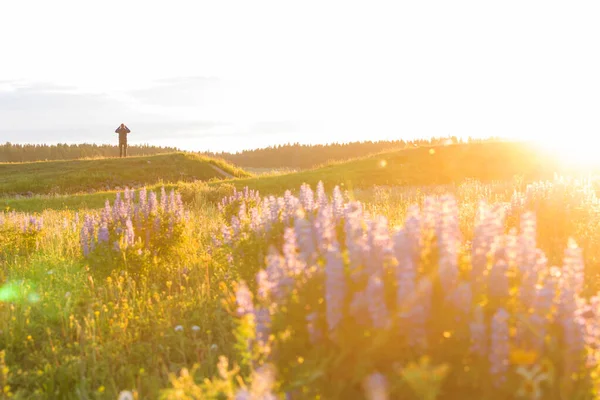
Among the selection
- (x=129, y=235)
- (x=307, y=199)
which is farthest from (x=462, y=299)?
(x=129, y=235)

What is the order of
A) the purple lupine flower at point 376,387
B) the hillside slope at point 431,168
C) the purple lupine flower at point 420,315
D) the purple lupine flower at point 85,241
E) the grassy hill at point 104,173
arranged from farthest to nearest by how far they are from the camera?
the grassy hill at point 104,173, the hillside slope at point 431,168, the purple lupine flower at point 85,241, the purple lupine flower at point 420,315, the purple lupine flower at point 376,387

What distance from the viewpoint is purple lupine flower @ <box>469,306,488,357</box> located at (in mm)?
2346

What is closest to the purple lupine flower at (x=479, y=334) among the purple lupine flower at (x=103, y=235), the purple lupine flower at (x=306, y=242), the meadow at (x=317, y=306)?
the meadow at (x=317, y=306)

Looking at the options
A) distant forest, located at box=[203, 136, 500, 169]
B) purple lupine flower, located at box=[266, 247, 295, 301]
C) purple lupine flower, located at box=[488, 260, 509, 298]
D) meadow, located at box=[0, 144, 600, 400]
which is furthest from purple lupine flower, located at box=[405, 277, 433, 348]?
distant forest, located at box=[203, 136, 500, 169]

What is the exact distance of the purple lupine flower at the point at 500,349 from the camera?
229cm

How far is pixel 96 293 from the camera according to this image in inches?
243

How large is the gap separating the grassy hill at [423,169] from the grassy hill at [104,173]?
1.12 meters

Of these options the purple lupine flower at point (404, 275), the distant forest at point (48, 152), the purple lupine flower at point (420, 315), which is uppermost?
the distant forest at point (48, 152)

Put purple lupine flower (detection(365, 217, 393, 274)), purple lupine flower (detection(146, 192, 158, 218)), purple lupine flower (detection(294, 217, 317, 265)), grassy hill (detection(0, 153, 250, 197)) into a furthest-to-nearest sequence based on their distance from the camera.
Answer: grassy hill (detection(0, 153, 250, 197)) < purple lupine flower (detection(146, 192, 158, 218)) < purple lupine flower (detection(294, 217, 317, 265)) < purple lupine flower (detection(365, 217, 393, 274))

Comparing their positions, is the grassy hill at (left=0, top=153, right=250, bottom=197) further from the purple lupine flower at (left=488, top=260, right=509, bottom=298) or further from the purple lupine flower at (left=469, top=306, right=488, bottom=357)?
the purple lupine flower at (left=469, top=306, right=488, bottom=357)

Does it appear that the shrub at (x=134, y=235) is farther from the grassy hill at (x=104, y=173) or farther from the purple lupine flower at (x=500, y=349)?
the grassy hill at (x=104, y=173)

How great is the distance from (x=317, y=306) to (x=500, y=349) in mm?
892

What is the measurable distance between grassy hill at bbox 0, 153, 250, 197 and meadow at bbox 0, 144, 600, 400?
1124 inches

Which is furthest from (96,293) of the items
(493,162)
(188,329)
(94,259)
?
(493,162)
